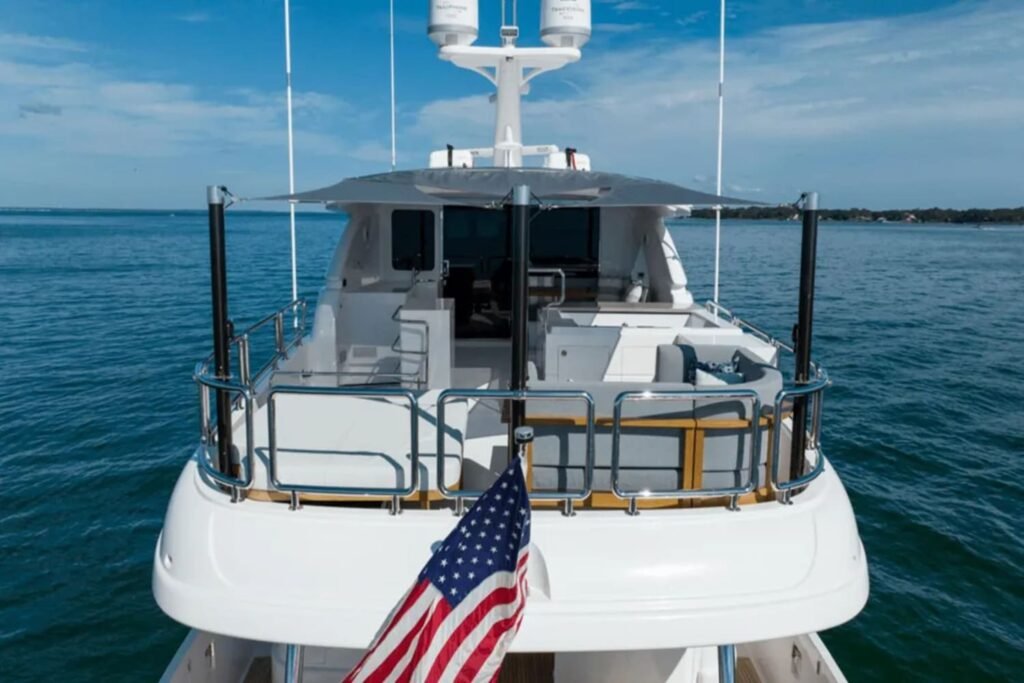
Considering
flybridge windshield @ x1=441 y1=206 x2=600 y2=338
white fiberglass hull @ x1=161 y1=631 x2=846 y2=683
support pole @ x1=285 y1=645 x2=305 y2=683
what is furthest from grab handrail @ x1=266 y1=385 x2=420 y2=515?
flybridge windshield @ x1=441 y1=206 x2=600 y2=338

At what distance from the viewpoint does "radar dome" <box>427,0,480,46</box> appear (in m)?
8.59

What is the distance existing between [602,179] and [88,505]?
8124 mm

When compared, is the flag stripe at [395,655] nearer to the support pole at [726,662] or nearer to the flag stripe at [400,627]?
the flag stripe at [400,627]

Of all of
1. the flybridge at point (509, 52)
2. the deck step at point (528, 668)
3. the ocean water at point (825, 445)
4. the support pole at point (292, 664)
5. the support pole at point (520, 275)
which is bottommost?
the ocean water at point (825, 445)

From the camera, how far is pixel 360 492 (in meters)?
3.67

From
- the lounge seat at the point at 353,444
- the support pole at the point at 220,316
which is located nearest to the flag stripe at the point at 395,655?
the lounge seat at the point at 353,444

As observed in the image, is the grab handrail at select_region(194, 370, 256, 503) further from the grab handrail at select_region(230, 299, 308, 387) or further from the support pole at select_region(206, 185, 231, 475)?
the grab handrail at select_region(230, 299, 308, 387)

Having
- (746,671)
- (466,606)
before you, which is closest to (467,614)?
(466,606)

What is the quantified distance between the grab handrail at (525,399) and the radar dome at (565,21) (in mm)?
6211

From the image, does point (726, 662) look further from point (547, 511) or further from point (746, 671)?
point (746, 671)

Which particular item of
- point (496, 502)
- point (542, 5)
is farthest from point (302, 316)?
point (496, 502)

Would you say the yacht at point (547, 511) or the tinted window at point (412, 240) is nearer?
the yacht at point (547, 511)

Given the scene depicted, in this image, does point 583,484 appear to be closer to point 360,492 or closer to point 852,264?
point 360,492

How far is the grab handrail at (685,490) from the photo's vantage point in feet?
11.7
